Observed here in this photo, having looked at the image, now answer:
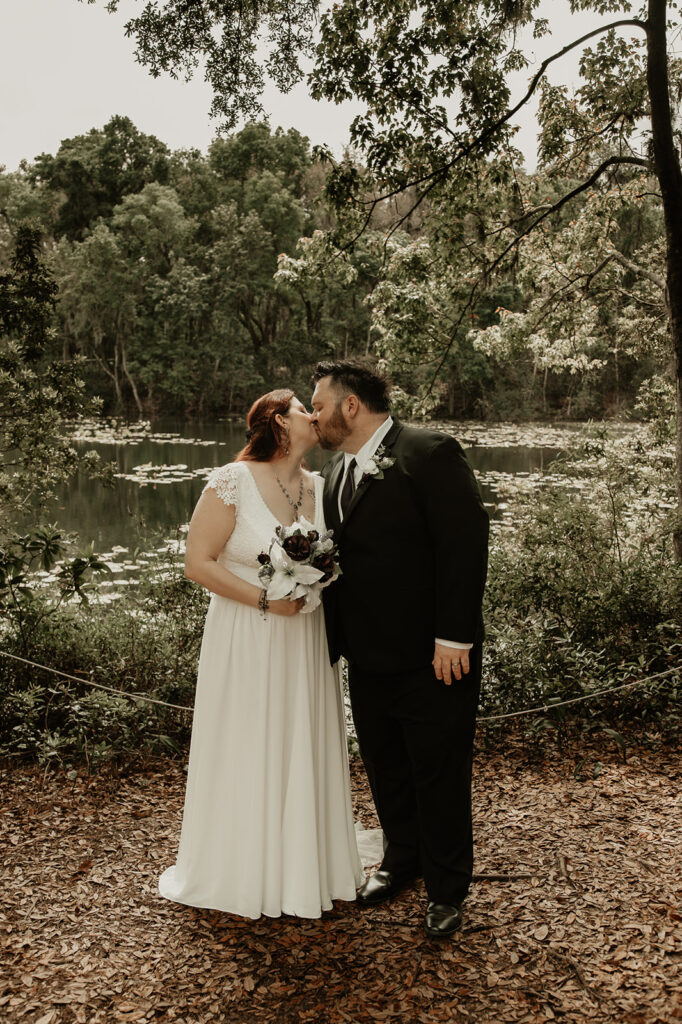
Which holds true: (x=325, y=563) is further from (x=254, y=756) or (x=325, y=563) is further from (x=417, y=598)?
(x=254, y=756)

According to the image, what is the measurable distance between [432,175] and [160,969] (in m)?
5.89

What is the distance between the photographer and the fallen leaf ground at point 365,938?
2.49 m

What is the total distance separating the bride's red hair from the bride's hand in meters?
0.57

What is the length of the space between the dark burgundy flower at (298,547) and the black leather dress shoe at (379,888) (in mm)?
1385

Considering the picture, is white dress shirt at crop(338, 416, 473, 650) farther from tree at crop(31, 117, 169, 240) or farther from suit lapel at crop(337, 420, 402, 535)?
tree at crop(31, 117, 169, 240)

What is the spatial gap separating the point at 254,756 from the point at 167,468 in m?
15.2

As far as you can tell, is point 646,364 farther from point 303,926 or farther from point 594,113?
point 303,926

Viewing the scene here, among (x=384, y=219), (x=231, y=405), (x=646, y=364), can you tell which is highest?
(x=384, y=219)

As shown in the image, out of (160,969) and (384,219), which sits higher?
(384,219)

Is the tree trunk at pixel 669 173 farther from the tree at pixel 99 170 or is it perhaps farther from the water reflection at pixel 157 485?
the tree at pixel 99 170

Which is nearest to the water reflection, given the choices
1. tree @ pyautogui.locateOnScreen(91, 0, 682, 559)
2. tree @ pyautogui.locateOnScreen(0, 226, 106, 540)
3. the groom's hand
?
tree @ pyautogui.locateOnScreen(0, 226, 106, 540)

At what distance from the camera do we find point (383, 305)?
313 inches

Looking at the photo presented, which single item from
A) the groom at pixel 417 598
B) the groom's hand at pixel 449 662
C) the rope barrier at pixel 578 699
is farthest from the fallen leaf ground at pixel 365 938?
the groom's hand at pixel 449 662

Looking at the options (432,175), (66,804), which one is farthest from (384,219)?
(66,804)
